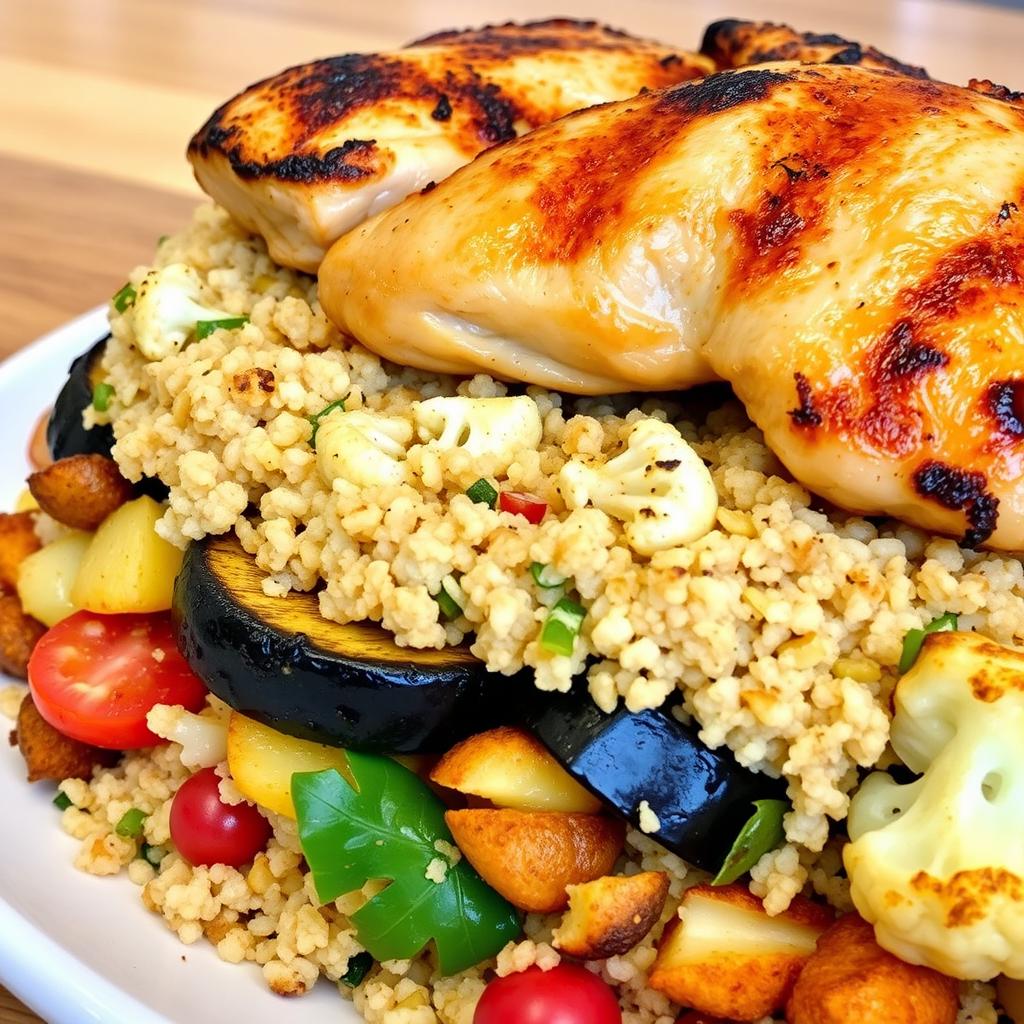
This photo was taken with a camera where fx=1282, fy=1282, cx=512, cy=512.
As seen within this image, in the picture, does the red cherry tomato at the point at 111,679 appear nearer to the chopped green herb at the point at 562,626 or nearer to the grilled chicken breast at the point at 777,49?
the chopped green herb at the point at 562,626

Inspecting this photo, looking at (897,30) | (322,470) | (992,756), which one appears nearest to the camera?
(992,756)

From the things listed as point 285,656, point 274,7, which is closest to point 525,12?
point 274,7

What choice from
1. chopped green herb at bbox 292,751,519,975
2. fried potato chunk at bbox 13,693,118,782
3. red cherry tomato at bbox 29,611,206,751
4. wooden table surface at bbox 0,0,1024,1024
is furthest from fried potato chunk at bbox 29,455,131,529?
wooden table surface at bbox 0,0,1024,1024

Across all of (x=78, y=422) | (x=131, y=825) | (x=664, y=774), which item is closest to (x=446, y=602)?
(x=664, y=774)

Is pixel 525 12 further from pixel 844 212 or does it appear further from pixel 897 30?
pixel 844 212

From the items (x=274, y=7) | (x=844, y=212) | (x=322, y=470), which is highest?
(x=844, y=212)

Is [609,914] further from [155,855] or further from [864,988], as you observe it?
[155,855]

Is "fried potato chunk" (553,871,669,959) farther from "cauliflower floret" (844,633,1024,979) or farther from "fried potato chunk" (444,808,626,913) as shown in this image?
"cauliflower floret" (844,633,1024,979)
